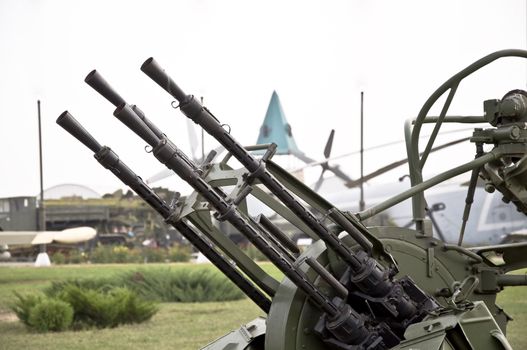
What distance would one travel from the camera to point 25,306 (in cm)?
937

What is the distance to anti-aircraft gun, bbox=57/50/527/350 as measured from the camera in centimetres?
405

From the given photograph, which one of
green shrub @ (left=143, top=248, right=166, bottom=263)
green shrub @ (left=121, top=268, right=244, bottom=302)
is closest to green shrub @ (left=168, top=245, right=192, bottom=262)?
green shrub @ (left=143, top=248, right=166, bottom=263)

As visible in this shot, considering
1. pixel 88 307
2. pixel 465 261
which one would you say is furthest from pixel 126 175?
pixel 88 307

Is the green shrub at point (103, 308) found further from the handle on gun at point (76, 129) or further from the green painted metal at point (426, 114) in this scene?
the handle on gun at point (76, 129)

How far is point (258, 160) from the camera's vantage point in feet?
13.5

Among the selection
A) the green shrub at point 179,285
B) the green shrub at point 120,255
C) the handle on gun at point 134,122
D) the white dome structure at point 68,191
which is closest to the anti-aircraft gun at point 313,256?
the handle on gun at point 134,122

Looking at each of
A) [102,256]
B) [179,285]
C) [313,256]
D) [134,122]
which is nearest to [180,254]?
[102,256]

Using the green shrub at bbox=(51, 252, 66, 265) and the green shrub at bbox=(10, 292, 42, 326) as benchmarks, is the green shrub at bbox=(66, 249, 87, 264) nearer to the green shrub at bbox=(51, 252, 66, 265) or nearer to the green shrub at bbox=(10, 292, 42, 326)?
the green shrub at bbox=(51, 252, 66, 265)

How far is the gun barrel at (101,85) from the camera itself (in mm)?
3896

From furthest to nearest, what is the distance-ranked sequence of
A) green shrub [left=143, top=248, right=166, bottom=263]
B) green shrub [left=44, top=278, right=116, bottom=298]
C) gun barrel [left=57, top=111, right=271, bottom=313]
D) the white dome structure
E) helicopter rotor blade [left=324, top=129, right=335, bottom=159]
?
green shrub [left=143, top=248, right=166, bottom=263] < the white dome structure < helicopter rotor blade [left=324, top=129, right=335, bottom=159] < green shrub [left=44, top=278, right=116, bottom=298] < gun barrel [left=57, top=111, right=271, bottom=313]

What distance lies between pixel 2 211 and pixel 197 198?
9.64m

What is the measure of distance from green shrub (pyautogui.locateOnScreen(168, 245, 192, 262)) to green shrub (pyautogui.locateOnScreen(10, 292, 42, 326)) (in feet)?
12.6

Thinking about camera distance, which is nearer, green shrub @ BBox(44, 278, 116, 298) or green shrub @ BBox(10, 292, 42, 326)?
green shrub @ BBox(10, 292, 42, 326)

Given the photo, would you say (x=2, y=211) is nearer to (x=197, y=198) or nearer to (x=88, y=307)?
(x=88, y=307)
